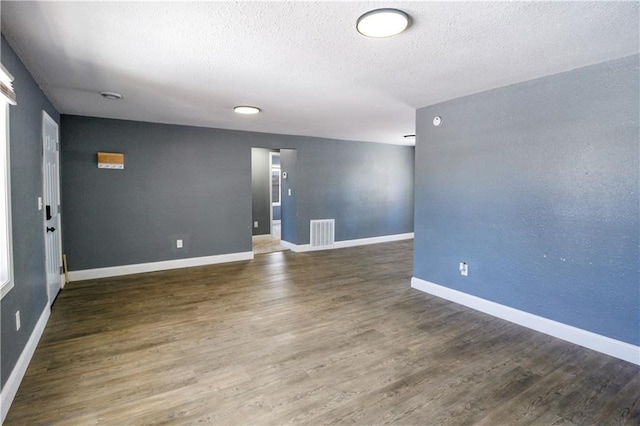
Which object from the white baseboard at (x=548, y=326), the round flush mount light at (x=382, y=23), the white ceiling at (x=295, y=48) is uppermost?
the white ceiling at (x=295, y=48)

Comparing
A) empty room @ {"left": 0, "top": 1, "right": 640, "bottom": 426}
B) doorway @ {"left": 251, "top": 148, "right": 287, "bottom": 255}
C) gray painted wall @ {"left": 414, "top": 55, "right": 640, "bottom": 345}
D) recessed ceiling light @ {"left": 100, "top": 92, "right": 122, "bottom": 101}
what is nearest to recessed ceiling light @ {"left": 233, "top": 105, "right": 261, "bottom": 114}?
empty room @ {"left": 0, "top": 1, "right": 640, "bottom": 426}

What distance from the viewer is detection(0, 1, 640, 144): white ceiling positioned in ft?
5.86

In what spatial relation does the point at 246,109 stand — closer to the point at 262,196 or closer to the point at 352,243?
the point at 262,196

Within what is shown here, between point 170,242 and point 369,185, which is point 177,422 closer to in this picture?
point 170,242

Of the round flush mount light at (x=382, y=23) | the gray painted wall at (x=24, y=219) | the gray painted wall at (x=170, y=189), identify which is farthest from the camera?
the gray painted wall at (x=170, y=189)

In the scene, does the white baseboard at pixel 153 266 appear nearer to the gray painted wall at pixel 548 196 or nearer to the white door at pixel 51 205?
the white door at pixel 51 205

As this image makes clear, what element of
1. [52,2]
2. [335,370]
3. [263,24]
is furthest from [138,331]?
[263,24]

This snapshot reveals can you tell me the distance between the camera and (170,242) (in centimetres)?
505

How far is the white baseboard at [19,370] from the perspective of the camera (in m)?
1.82

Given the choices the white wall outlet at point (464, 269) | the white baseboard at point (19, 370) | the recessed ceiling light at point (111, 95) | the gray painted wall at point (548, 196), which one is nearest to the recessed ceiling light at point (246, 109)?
the recessed ceiling light at point (111, 95)

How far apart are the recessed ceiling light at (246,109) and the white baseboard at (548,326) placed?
121 inches

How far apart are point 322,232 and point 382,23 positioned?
5.01 m

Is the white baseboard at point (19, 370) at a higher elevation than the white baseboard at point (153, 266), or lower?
lower

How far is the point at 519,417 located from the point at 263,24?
2758mm
